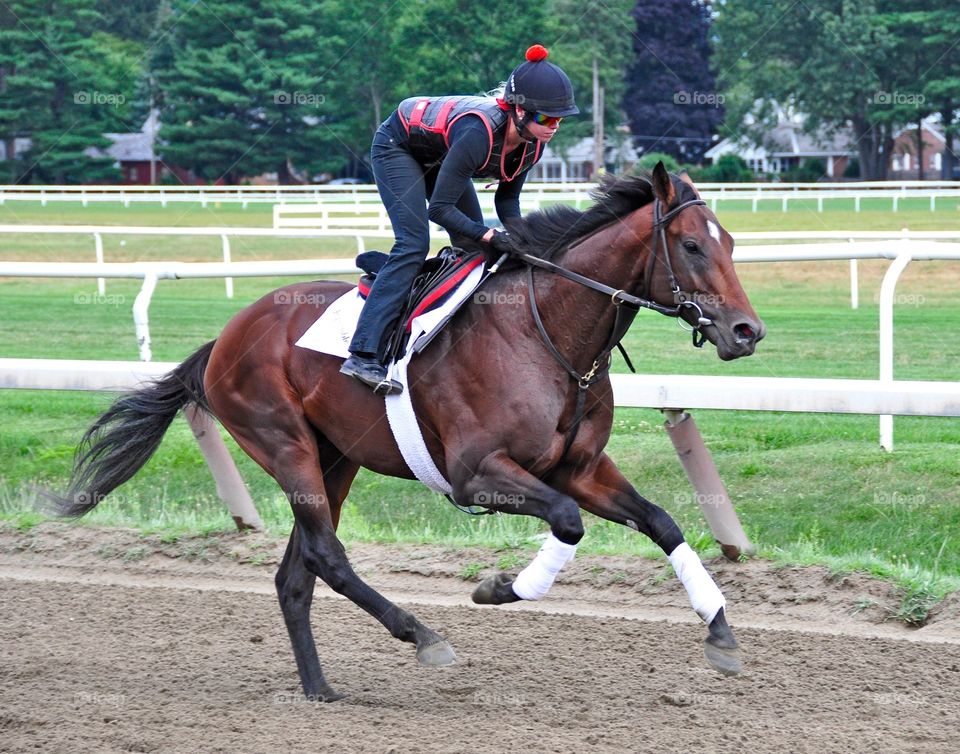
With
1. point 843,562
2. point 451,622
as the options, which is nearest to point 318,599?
point 451,622

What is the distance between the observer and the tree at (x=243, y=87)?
31859 millimetres

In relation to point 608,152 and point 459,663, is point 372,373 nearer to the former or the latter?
point 459,663

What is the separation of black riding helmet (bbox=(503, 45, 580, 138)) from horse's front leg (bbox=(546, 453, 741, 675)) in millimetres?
1157

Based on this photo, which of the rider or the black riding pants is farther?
the black riding pants

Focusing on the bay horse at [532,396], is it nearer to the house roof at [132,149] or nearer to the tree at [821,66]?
the tree at [821,66]

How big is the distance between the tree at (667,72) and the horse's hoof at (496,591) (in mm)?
34074

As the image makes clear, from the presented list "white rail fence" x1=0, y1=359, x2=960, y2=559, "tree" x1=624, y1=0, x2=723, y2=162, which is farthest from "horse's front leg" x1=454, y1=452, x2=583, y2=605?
"tree" x1=624, y1=0, x2=723, y2=162

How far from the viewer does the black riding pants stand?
13.9 ft

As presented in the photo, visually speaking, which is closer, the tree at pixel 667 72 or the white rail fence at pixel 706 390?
the white rail fence at pixel 706 390

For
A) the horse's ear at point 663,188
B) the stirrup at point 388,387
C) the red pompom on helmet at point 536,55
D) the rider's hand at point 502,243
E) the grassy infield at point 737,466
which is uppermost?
the red pompom on helmet at point 536,55

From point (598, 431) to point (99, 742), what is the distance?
1.80m

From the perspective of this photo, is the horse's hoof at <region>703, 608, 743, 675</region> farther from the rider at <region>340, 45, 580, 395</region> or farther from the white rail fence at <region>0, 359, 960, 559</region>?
the rider at <region>340, 45, 580, 395</region>

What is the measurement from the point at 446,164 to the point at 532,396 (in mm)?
824

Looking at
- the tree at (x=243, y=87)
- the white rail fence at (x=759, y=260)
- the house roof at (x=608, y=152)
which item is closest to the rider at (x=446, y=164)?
the white rail fence at (x=759, y=260)
